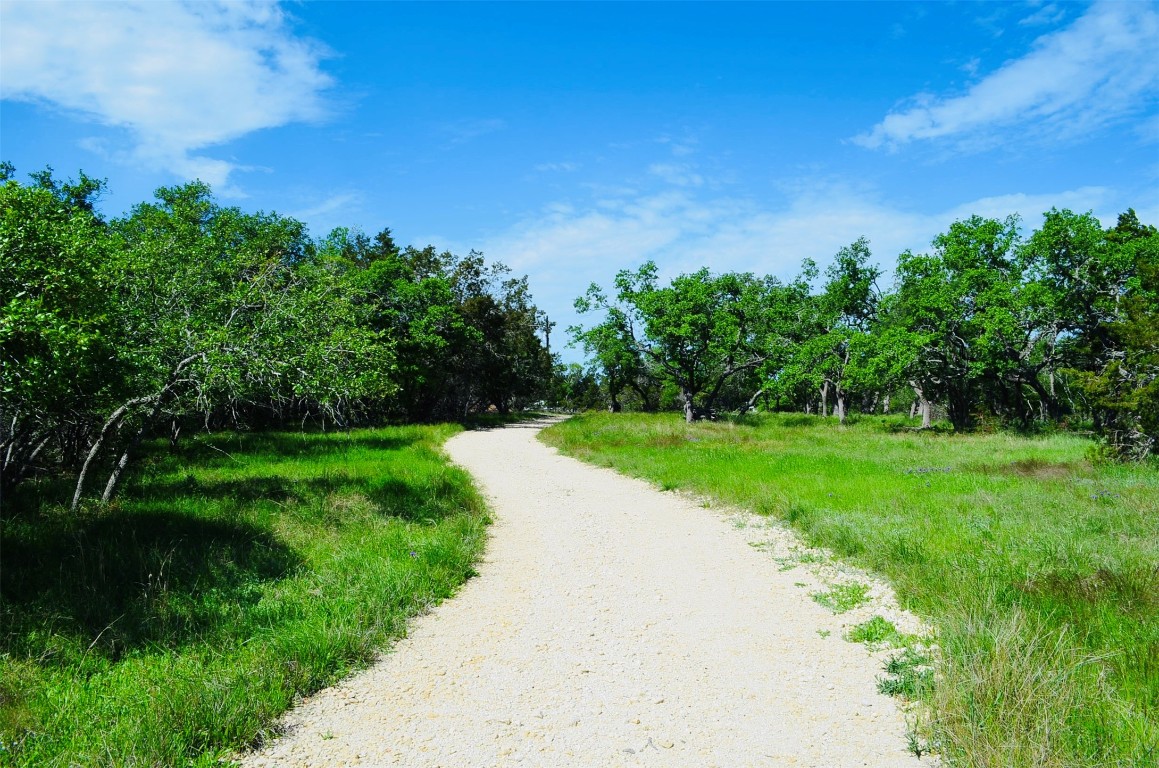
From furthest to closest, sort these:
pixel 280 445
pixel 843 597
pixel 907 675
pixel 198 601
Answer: pixel 280 445
pixel 843 597
pixel 198 601
pixel 907 675

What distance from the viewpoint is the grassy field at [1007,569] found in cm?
405

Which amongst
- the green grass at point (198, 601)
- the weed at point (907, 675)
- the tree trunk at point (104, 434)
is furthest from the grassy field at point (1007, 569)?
the tree trunk at point (104, 434)

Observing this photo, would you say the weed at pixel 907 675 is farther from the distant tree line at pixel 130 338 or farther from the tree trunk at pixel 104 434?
the tree trunk at pixel 104 434

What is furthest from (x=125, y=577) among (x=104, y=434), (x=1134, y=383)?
(x=1134, y=383)

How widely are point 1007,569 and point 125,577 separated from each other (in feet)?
36.3

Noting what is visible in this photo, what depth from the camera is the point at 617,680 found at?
535cm

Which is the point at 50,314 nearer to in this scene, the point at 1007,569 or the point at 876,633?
the point at 876,633

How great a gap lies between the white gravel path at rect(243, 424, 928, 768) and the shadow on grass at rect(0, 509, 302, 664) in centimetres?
244

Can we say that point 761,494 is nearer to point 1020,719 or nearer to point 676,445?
point 1020,719

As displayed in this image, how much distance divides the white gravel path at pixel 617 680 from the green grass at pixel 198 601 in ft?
1.57

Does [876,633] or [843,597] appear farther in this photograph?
[843,597]

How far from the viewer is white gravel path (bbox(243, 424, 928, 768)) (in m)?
4.27

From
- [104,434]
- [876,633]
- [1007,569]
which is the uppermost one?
[104,434]

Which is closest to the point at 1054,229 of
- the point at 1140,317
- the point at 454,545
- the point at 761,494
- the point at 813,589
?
the point at 1140,317
